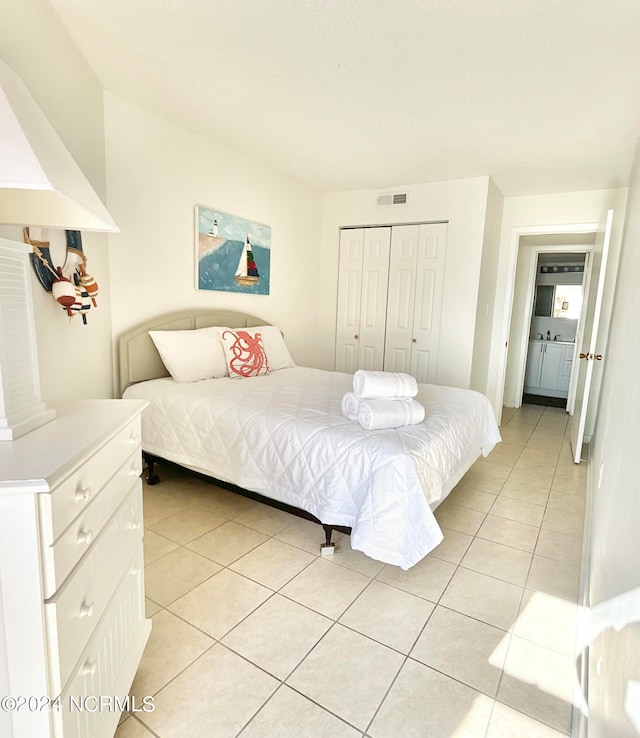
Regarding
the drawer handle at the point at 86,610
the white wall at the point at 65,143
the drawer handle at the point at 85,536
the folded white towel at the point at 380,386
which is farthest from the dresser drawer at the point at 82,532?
the folded white towel at the point at 380,386

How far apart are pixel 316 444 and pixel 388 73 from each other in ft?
6.57

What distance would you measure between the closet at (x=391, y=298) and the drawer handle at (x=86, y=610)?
3.81 m

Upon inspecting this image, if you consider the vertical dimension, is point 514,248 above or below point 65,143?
below

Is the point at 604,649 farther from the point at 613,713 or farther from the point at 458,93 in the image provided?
the point at 458,93

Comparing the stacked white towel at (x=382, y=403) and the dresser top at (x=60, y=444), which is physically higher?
the dresser top at (x=60, y=444)

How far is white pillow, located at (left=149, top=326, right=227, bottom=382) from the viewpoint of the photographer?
2912 millimetres

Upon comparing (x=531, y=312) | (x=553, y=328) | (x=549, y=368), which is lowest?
(x=549, y=368)

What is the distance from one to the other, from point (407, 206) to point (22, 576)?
14.3ft

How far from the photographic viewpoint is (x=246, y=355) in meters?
3.27

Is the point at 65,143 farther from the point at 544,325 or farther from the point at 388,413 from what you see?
the point at 544,325

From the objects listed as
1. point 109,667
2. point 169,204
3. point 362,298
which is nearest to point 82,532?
point 109,667

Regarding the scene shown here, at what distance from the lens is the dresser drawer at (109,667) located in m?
0.92

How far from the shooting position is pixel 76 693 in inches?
36.6

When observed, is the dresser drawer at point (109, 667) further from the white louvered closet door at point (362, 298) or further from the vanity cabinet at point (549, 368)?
the vanity cabinet at point (549, 368)
